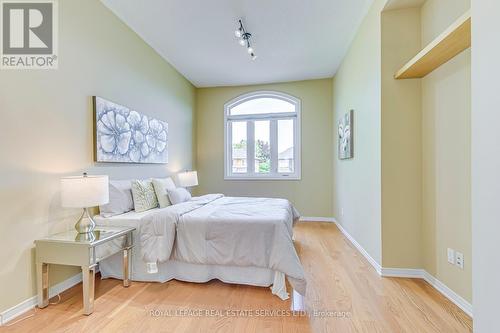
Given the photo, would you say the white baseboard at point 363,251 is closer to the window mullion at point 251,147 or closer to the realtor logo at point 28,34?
the window mullion at point 251,147

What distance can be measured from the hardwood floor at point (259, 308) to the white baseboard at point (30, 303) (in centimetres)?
7

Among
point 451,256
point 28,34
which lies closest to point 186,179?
point 28,34

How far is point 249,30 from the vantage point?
3.04 metres

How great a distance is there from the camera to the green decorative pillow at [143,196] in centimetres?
265

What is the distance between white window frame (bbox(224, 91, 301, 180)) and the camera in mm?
4889

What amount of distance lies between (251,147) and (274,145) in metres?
0.51

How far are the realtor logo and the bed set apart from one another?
1.46 meters

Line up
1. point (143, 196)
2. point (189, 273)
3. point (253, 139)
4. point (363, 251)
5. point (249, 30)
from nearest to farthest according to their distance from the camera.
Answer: point (189, 273) → point (143, 196) → point (363, 251) → point (249, 30) → point (253, 139)

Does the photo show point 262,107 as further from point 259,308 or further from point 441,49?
point 259,308

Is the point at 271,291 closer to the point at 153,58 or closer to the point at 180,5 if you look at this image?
the point at 180,5

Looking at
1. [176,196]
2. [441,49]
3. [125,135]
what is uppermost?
[441,49]

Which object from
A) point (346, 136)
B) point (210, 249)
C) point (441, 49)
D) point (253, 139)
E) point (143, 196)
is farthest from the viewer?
point (253, 139)

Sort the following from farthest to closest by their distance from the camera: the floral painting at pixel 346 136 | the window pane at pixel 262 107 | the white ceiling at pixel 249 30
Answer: the window pane at pixel 262 107, the floral painting at pixel 346 136, the white ceiling at pixel 249 30

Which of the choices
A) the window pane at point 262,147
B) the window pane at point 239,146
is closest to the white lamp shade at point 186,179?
the window pane at point 239,146
